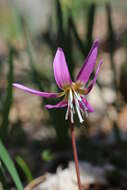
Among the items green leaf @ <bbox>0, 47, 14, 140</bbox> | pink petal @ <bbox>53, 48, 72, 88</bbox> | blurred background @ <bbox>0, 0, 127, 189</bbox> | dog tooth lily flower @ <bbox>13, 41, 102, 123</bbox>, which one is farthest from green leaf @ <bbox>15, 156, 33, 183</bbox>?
pink petal @ <bbox>53, 48, 72, 88</bbox>

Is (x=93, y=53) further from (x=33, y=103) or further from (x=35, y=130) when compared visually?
(x=33, y=103)

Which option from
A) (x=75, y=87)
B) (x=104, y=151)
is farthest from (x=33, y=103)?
(x=75, y=87)

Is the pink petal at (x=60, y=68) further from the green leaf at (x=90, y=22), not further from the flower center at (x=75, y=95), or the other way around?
the green leaf at (x=90, y=22)

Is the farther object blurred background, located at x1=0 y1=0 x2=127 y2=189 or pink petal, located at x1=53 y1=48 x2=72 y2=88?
blurred background, located at x1=0 y1=0 x2=127 y2=189

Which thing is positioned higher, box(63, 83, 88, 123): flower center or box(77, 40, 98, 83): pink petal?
box(77, 40, 98, 83): pink petal

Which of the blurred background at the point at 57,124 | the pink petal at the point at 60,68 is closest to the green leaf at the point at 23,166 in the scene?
the blurred background at the point at 57,124

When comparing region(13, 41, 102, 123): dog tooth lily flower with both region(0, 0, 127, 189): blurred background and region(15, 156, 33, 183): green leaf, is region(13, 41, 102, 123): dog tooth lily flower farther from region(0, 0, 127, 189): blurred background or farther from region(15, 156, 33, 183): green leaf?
region(15, 156, 33, 183): green leaf

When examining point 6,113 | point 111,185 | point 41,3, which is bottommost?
point 111,185
